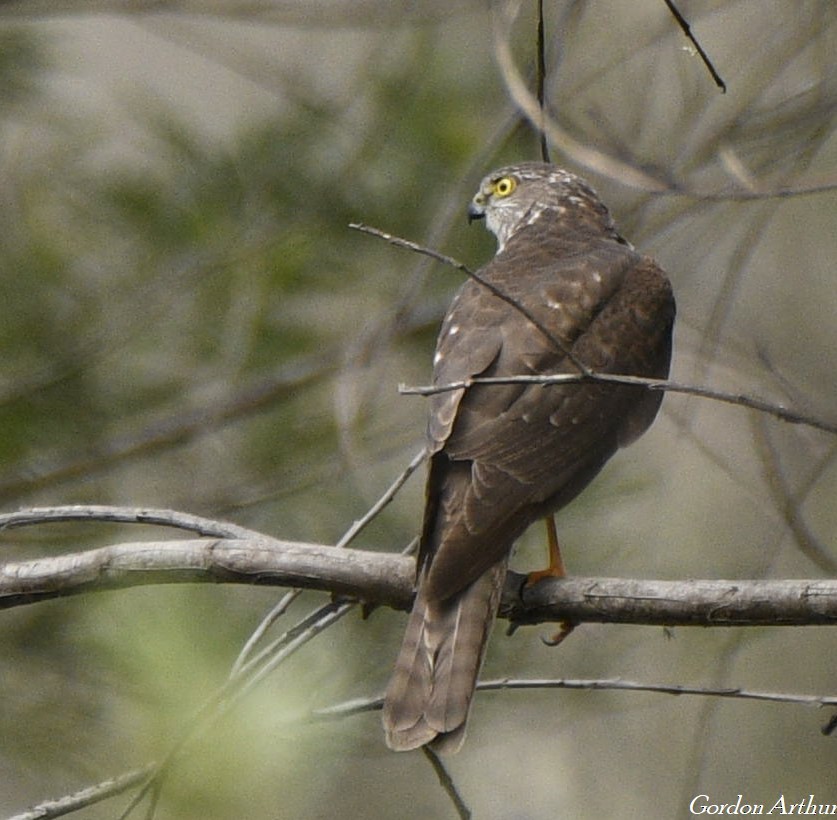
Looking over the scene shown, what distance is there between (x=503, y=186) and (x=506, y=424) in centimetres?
176

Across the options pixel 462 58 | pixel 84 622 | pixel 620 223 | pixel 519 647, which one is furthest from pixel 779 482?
pixel 462 58

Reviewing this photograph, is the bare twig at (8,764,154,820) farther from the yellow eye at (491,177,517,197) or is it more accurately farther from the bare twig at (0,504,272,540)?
the yellow eye at (491,177,517,197)

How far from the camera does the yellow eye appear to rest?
17.9ft

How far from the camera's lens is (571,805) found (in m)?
7.46

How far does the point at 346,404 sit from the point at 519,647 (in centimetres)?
108

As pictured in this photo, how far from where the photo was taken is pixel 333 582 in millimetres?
3408

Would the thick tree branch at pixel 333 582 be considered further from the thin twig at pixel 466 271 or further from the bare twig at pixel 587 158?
the bare twig at pixel 587 158

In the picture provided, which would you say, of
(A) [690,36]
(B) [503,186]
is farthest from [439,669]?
(B) [503,186]

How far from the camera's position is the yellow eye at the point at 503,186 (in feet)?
17.9

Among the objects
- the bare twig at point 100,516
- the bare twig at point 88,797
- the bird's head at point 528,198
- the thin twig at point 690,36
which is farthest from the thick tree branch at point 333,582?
the bird's head at point 528,198

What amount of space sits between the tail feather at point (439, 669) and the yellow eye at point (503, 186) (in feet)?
6.94

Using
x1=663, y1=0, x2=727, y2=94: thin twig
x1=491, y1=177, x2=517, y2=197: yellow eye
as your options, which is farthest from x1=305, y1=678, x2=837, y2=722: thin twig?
x1=491, y1=177, x2=517, y2=197: yellow eye

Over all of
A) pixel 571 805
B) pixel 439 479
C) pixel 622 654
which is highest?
pixel 439 479

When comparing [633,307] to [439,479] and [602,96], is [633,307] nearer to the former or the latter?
[439,479]
